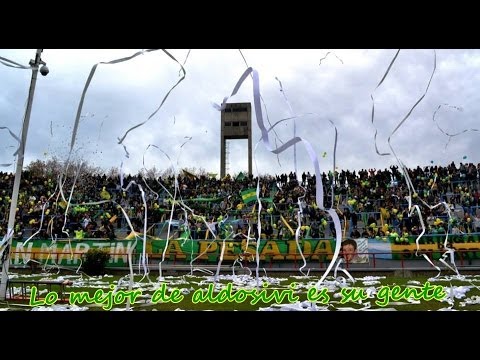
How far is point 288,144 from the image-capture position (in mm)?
3756

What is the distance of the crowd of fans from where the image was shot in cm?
1900

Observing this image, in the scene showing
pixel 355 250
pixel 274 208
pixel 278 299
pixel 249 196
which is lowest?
pixel 278 299

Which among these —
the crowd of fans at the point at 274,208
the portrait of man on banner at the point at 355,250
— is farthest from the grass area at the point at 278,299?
the crowd of fans at the point at 274,208

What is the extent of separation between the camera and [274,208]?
21250 mm

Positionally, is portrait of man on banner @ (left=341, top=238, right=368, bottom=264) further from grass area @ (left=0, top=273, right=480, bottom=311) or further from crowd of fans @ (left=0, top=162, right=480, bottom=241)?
grass area @ (left=0, top=273, right=480, bottom=311)

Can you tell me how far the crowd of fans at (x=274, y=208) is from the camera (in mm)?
19000

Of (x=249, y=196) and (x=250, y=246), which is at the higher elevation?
(x=249, y=196)

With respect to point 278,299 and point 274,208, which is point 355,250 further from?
point 278,299

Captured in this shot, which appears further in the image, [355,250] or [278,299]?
[355,250]

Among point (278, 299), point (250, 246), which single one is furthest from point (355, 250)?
point (278, 299)

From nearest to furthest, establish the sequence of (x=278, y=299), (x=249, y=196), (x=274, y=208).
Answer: (x=278, y=299) → (x=249, y=196) → (x=274, y=208)
